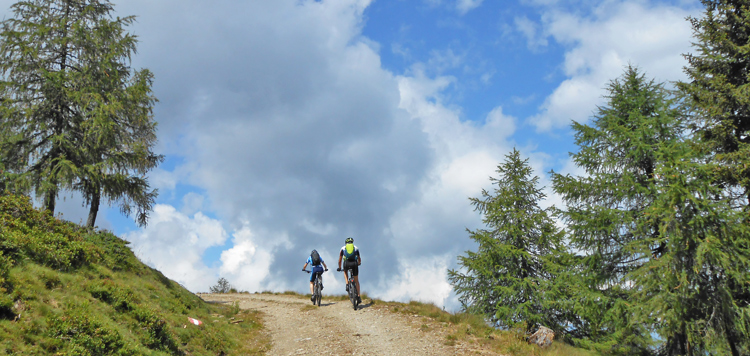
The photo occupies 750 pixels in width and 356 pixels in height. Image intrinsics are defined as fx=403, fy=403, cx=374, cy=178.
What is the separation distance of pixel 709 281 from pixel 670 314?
6.80 feet

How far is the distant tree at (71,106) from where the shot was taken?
52.2ft

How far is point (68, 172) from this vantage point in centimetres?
1547

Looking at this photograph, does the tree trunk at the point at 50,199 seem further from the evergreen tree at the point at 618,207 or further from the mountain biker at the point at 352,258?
the evergreen tree at the point at 618,207

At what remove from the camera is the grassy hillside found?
7.02 metres

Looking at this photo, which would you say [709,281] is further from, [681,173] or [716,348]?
[681,173]

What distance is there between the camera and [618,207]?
1338 cm

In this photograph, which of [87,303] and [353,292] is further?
[353,292]

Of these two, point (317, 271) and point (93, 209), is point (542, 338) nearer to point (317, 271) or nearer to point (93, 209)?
point (317, 271)

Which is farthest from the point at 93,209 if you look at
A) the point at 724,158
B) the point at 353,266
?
the point at 724,158

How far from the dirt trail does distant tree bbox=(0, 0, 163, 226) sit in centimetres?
905

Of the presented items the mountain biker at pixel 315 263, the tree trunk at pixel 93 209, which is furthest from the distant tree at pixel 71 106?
the mountain biker at pixel 315 263

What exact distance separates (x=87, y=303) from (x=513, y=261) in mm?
14029

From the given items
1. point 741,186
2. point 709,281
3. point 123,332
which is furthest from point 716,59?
point 123,332

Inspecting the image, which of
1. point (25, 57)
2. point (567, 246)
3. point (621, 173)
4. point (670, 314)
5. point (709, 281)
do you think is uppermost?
point (25, 57)
